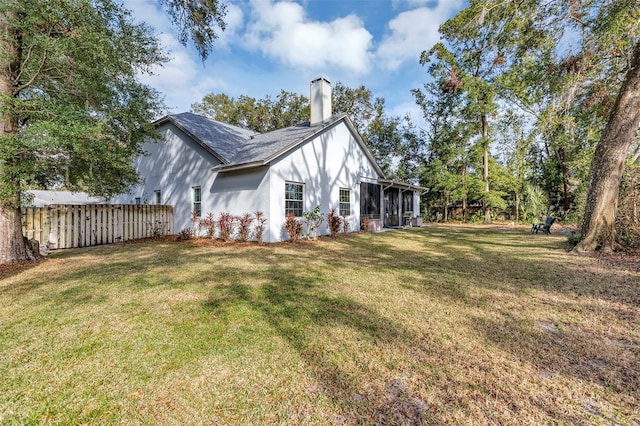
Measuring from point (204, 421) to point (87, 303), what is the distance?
3357mm

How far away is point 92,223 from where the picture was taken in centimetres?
995

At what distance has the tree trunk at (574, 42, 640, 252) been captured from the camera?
23.6ft

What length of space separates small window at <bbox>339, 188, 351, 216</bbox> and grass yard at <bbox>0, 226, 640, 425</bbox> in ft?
25.6

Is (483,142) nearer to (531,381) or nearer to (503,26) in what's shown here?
(503,26)

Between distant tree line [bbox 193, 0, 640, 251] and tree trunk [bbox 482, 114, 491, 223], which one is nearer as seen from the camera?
distant tree line [bbox 193, 0, 640, 251]

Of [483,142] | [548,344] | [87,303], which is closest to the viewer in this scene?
[548,344]

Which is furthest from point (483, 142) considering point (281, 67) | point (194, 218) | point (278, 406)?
point (278, 406)

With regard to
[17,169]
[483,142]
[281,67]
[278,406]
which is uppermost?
[281,67]

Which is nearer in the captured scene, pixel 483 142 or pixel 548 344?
pixel 548 344

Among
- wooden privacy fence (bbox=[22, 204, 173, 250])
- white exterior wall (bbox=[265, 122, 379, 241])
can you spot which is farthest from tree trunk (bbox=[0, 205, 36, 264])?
white exterior wall (bbox=[265, 122, 379, 241])

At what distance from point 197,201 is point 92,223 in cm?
363

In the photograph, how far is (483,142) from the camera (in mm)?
20000

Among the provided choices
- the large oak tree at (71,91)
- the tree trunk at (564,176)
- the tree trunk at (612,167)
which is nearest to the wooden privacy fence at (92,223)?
the large oak tree at (71,91)

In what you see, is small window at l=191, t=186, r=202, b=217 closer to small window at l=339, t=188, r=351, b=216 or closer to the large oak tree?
the large oak tree
